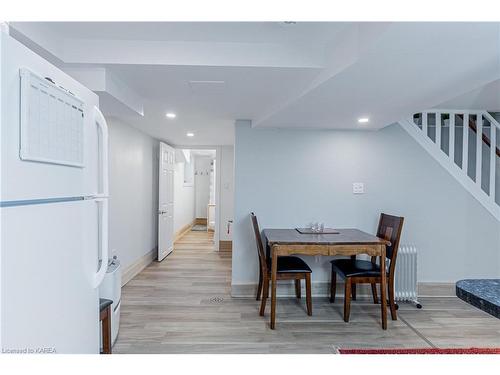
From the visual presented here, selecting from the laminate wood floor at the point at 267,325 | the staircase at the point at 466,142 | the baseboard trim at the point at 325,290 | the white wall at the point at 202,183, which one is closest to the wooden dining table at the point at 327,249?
the laminate wood floor at the point at 267,325

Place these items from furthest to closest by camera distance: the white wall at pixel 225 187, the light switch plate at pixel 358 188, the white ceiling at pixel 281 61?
1. the white wall at pixel 225 187
2. the light switch plate at pixel 358 188
3. the white ceiling at pixel 281 61

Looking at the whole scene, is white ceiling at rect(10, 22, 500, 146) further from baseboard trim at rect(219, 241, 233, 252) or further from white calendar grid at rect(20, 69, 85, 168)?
baseboard trim at rect(219, 241, 233, 252)

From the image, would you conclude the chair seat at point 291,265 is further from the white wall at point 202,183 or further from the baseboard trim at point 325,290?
the white wall at point 202,183

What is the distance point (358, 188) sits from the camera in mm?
3512

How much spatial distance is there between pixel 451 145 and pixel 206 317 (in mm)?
3362

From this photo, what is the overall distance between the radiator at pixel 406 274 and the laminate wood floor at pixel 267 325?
14 centimetres

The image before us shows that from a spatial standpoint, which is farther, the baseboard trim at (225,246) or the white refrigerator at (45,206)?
the baseboard trim at (225,246)

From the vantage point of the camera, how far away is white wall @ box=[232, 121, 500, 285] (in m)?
3.47

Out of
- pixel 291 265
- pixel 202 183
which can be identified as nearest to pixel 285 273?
pixel 291 265

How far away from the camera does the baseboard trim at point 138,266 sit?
3805mm

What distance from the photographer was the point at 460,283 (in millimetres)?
1030

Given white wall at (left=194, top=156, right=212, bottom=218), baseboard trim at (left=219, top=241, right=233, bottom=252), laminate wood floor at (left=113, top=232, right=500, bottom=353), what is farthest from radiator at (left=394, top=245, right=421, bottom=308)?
white wall at (left=194, top=156, right=212, bottom=218)

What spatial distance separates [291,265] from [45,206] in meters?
2.48
